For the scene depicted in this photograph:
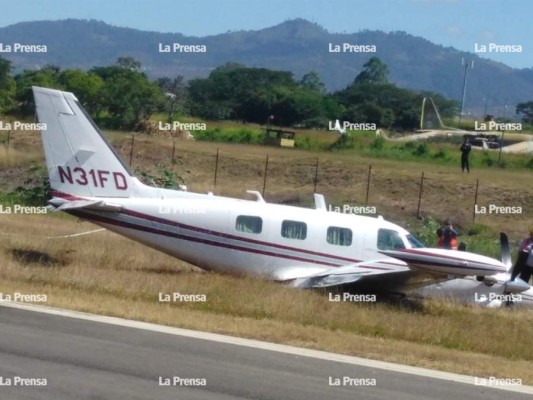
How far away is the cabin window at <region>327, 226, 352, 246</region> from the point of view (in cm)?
2314

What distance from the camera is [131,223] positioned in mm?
23109

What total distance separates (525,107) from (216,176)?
10581 centimetres

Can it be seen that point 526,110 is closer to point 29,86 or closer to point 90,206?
point 29,86

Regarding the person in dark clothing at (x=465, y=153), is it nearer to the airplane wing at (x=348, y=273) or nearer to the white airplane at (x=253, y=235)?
the white airplane at (x=253, y=235)

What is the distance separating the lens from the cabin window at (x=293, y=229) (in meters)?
23.0

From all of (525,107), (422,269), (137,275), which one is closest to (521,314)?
(422,269)

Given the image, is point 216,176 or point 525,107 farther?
point 525,107

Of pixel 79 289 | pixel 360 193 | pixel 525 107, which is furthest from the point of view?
pixel 525 107

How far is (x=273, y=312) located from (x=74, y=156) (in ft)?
22.5

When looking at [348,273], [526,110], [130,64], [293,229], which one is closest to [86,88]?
[130,64]

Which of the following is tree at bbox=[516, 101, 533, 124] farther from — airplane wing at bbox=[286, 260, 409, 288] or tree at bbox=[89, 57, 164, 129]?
→ airplane wing at bbox=[286, 260, 409, 288]

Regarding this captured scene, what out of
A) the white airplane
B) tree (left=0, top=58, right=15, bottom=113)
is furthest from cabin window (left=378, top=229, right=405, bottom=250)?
tree (left=0, top=58, right=15, bottom=113)

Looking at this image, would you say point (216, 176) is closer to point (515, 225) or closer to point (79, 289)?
point (515, 225)

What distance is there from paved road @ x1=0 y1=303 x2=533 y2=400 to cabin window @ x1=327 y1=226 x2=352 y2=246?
746 cm
